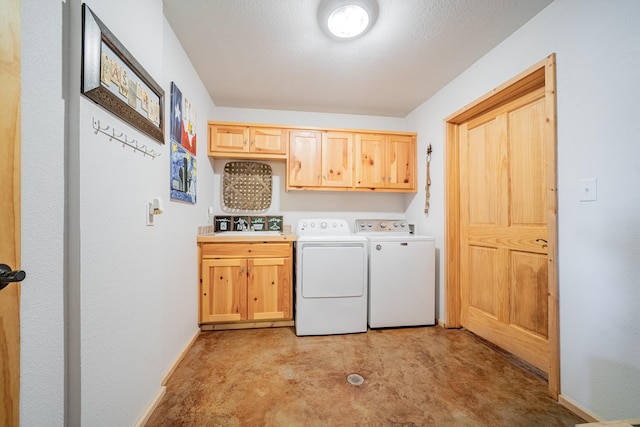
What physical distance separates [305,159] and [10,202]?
236 centimetres

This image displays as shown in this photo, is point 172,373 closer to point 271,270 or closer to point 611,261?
point 271,270

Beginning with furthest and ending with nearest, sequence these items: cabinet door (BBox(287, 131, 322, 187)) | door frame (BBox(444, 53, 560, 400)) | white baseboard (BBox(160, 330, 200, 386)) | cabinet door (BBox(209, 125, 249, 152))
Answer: cabinet door (BBox(287, 131, 322, 187))
cabinet door (BBox(209, 125, 249, 152))
white baseboard (BBox(160, 330, 200, 386))
door frame (BBox(444, 53, 560, 400))

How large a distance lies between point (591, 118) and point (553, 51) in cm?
51

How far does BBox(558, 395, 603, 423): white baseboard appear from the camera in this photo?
4.20 ft

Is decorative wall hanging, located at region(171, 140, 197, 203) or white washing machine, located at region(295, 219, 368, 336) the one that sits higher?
decorative wall hanging, located at region(171, 140, 197, 203)

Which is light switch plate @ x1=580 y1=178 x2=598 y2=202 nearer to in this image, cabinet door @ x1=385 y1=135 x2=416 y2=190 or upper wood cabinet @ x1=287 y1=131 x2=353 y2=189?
cabinet door @ x1=385 y1=135 x2=416 y2=190

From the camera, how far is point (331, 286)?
235 centimetres

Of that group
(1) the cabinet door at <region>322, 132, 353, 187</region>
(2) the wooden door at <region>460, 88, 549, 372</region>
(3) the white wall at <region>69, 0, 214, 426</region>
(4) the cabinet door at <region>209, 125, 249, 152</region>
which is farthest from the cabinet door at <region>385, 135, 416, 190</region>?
(3) the white wall at <region>69, 0, 214, 426</region>

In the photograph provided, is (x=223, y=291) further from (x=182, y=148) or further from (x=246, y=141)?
(x=246, y=141)

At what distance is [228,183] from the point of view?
296 cm

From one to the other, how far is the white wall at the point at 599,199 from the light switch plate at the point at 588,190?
2cm

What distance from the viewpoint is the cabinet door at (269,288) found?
2.41m

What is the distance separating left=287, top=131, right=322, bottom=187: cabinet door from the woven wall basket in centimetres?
40

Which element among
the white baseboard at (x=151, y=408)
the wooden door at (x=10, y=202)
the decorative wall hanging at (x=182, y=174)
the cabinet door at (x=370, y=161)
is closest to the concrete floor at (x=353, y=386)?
the white baseboard at (x=151, y=408)
